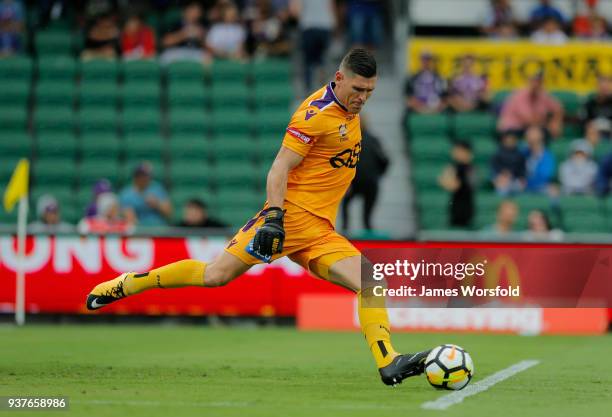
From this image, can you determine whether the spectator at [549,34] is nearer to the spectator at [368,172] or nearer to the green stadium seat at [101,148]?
the spectator at [368,172]

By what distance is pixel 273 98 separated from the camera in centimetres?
2019

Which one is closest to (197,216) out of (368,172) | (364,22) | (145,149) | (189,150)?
(368,172)

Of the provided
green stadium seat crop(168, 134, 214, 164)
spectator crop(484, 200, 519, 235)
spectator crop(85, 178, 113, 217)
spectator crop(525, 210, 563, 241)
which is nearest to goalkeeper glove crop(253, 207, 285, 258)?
spectator crop(525, 210, 563, 241)

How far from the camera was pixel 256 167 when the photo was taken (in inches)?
753

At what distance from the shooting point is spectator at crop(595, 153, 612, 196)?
723 inches

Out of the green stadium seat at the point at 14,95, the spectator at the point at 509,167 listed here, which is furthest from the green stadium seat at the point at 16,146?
the spectator at the point at 509,167

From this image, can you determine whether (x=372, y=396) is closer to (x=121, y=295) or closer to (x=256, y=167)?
(x=121, y=295)

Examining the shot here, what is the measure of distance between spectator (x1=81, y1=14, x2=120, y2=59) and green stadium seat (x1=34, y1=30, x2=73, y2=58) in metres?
0.47

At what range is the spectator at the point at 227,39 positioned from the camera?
2081cm

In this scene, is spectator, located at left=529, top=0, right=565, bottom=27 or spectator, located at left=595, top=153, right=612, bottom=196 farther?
spectator, located at left=529, top=0, right=565, bottom=27

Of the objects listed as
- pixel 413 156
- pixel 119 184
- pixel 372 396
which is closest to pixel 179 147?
pixel 119 184

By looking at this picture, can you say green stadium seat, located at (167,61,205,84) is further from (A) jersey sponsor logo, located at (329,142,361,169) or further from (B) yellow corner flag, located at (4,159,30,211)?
(A) jersey sponsor logo, located at (329,142,361,169)

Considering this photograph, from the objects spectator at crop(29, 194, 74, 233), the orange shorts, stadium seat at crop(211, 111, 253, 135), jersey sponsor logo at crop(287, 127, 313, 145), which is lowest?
spectator at crop(29, 194, 74, 233)

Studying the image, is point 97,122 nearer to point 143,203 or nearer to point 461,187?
point 143,203
